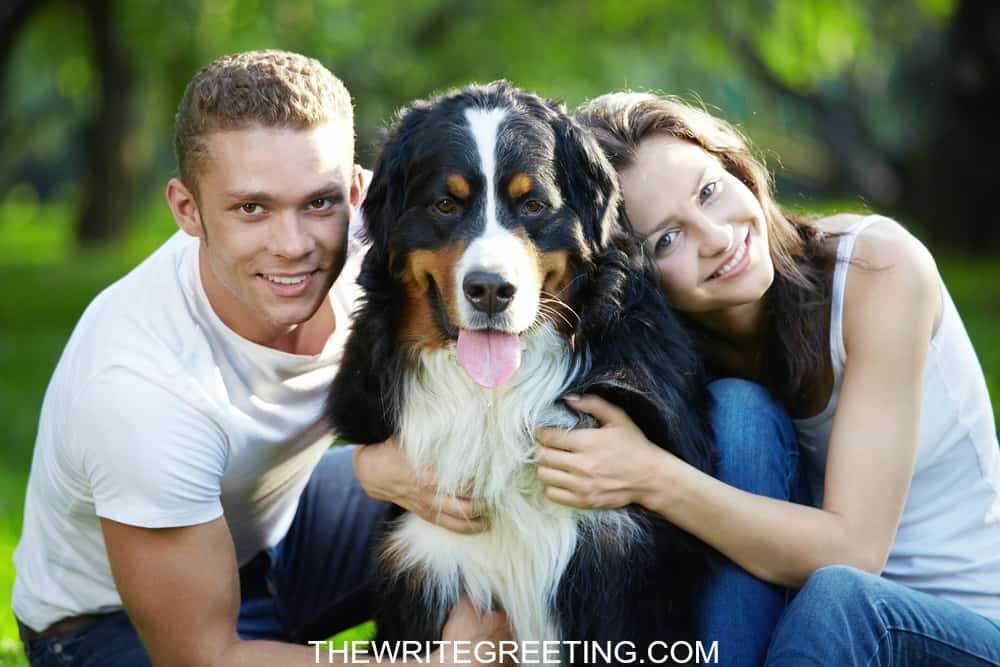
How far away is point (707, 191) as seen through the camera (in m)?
2.89

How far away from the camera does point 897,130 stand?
18.3 m

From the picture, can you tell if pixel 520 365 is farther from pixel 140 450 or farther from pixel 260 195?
pixel 140 450

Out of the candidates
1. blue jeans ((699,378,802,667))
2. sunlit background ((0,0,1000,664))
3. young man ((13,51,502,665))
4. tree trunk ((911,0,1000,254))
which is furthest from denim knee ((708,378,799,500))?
tree trunk ((911,0,1000,254))

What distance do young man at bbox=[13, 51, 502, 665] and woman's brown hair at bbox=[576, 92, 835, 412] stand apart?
674 mm

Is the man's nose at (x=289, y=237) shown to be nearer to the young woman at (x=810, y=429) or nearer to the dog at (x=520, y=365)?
the dog at (x=520, y=365)

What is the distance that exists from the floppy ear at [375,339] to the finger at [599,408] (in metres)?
0.43

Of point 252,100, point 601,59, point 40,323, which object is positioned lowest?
point 40,323

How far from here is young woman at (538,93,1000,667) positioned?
2.70 meters

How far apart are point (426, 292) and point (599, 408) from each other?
0.47 m

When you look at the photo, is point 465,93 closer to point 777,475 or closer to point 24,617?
point 777,475

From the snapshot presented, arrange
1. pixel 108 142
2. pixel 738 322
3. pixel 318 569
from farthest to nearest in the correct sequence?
pixel 108 142
pixel 318 569
pixel 738 322

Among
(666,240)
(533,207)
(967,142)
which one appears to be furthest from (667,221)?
(967,142)

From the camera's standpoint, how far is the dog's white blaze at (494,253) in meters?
2.53

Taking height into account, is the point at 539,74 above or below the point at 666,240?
above
